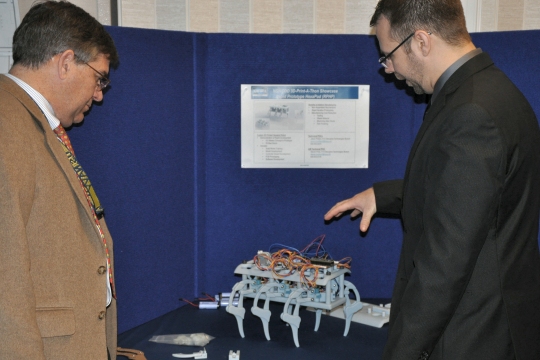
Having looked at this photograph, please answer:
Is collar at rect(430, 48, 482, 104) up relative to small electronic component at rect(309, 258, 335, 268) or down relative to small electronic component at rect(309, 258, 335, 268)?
up

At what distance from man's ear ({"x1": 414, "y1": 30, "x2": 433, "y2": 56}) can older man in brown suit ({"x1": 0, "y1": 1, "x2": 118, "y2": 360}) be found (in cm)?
78

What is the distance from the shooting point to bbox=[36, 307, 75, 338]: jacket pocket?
122 cm

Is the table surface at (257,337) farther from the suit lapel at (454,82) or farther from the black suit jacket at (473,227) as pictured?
the suit lapel at (454,82)

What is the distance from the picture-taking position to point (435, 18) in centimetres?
130

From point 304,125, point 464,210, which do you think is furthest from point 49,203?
point 304,125

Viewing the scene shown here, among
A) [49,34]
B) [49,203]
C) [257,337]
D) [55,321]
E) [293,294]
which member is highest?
[49,34]

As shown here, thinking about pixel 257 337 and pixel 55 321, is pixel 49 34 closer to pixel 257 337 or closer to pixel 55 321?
pixel 55 321

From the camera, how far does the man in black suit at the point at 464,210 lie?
45.1 inches

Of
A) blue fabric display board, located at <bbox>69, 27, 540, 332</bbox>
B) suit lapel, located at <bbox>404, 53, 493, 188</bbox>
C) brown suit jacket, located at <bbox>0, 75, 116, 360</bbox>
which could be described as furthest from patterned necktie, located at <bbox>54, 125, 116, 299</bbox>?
suit lapel, located at <bbox>404, 53, 493, 188</bbox>

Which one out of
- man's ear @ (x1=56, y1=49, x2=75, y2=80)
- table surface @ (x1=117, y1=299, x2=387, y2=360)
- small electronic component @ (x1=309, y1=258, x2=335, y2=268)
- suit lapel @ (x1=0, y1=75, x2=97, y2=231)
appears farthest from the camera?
small electronic component @ (x1=309, y1=258, x2=335, y2=268)

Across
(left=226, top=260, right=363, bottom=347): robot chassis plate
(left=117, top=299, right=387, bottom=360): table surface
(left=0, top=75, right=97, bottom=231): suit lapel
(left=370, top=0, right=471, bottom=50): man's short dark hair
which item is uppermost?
(left=370, top=0, right=471, bottom=50): man's short dark hair

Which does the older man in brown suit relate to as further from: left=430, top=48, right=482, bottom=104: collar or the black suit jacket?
left=430, top=48, right=482, bottom=104: collar

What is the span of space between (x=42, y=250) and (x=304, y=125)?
1103 mm

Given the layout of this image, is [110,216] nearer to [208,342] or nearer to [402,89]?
[208,342]
